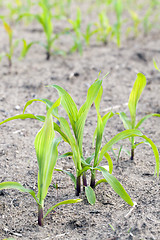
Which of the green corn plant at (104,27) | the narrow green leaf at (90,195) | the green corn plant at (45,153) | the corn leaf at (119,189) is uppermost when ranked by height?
the green corn plant at (104,27)

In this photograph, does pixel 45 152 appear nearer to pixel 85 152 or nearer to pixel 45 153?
pixel 45 153

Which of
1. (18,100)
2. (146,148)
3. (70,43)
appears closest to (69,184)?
(146,148)

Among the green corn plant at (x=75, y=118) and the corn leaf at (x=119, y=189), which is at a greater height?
the green corn plant at (x=75, y=118)

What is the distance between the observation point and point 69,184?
178 cm

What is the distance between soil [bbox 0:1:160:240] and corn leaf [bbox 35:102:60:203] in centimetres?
25

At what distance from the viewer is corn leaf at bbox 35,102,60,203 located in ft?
4.28

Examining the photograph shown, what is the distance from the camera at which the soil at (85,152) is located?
1456mm

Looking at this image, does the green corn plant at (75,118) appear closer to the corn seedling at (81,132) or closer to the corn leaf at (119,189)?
the corn seedling at (81,132)

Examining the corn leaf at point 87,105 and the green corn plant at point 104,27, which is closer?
the corn leaf at point 87,105

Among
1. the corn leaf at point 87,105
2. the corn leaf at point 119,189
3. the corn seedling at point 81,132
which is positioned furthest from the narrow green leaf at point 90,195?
the corn leaf at point 87,105

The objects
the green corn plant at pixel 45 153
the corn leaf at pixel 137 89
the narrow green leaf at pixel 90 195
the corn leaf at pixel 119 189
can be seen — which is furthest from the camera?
the corn leaf at pixel 137 89

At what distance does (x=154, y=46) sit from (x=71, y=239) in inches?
120

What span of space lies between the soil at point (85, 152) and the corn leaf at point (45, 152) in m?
0.25

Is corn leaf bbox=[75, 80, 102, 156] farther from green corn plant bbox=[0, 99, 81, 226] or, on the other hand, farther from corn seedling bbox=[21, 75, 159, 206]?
green corn plant bbox=[0, 99, 81, 226]
